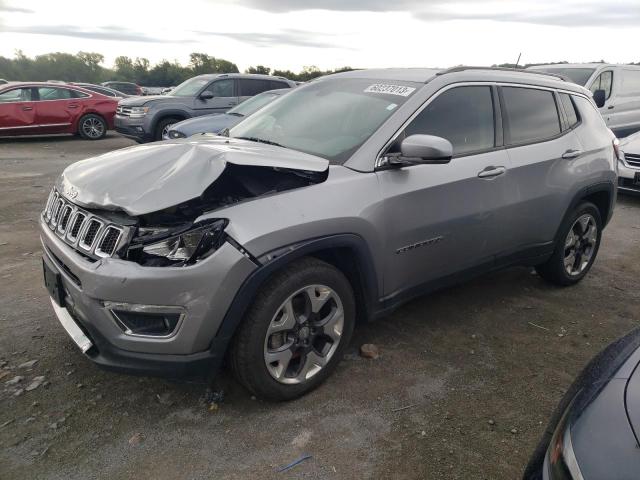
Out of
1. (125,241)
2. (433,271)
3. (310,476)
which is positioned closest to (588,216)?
(433,271)

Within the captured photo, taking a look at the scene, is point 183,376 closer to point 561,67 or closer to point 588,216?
point 588,216

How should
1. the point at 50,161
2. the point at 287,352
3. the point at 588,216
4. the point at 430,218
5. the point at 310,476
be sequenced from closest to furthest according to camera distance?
the point at 310,476 → the point at 287,352 → the point at 430,218 → the point at 588,216 → the point at 50,161

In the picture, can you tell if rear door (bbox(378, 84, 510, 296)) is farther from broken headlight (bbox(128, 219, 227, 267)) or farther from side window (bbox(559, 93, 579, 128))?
broken headlight (bbox(128, 219, 227, 267))

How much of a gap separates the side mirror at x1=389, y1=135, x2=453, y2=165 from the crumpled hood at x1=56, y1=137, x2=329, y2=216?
45 cm

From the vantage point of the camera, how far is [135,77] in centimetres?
8288

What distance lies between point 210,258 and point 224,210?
10.0 inches

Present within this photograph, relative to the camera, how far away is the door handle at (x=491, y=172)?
3475 mm

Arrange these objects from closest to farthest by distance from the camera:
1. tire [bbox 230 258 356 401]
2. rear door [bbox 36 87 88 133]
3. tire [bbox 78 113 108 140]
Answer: tire [bbox 230 258 356 401]
rear door [bbox 36 87 88 133]
tire [bbox 78 113 108 140]

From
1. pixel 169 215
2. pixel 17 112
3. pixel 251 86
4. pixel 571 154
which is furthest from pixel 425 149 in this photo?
pixel 17 112

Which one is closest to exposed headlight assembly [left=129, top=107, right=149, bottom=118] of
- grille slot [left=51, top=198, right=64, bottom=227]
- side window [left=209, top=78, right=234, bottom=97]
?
side window [left=209, top=78, right=234, bottom=97]

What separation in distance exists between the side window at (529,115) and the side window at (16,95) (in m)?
12.2

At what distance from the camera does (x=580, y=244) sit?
457 cm

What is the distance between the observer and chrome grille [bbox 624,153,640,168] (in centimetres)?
786

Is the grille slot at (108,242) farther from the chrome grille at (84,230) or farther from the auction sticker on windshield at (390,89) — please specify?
the auction sticker on windshield at (390,89)
